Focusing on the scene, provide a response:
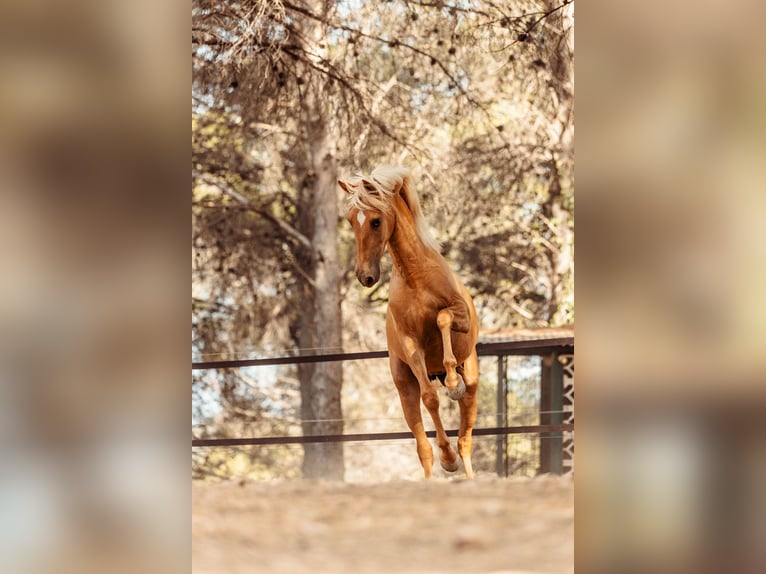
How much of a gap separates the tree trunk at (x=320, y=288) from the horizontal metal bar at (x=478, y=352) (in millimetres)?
61

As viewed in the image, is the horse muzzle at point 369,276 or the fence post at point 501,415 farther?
the fence post at point 501,415

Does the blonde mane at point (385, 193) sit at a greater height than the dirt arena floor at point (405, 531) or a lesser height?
greater

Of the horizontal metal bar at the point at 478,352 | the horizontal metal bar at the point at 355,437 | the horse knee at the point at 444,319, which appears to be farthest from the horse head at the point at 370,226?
the horizontal metal bar at the point at 355,437

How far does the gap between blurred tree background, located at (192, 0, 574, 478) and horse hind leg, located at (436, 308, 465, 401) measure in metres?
0.55

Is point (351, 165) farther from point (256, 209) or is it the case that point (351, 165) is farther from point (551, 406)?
point (551, 406)

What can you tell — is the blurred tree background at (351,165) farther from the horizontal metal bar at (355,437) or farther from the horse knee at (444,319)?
the horse knee at (444,319)

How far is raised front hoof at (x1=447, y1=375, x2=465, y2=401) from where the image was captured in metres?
4.42

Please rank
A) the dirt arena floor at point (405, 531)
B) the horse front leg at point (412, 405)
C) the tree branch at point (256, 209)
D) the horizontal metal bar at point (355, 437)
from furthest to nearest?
the tree branch at point (256, 209)
the horizontal metal bar at point (355, 437)
the horse front leg at point (412, 405)
the dirt arena floor at point (405, 531)

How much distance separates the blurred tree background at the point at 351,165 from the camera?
5.09m

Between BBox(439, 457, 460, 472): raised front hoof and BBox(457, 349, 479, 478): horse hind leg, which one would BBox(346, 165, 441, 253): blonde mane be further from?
BBox(439, 457, 460, 472): raised front hoof
